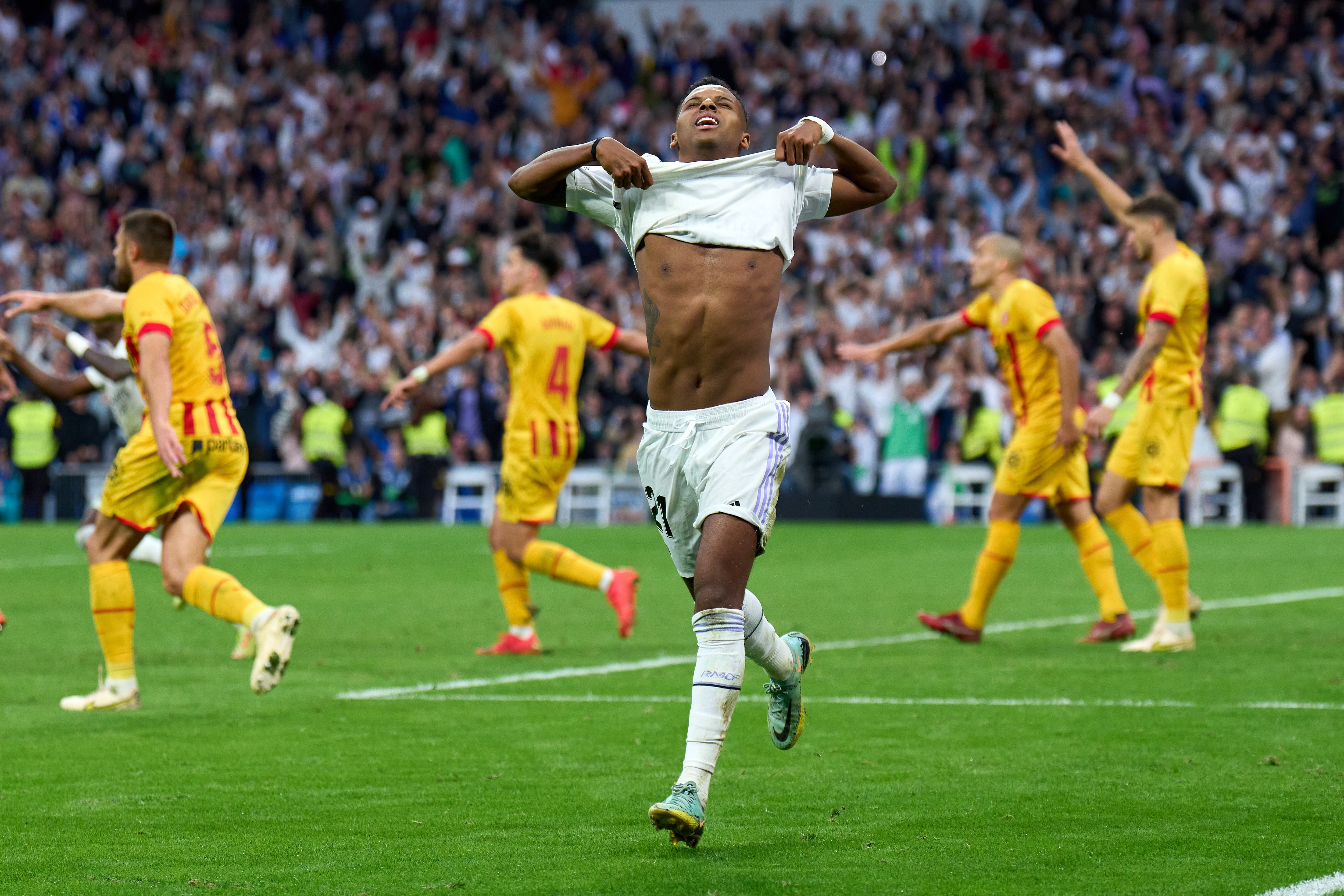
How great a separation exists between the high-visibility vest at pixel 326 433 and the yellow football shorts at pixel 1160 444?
16.7 m

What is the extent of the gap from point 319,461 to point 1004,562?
55.0 feet

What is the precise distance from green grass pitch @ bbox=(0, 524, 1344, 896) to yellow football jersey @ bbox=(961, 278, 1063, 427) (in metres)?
1.48

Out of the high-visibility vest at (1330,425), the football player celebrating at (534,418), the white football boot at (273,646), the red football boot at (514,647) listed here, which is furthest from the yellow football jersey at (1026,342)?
the high-visibility vest at (1330,425)

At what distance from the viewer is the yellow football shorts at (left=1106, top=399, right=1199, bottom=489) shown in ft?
34.2

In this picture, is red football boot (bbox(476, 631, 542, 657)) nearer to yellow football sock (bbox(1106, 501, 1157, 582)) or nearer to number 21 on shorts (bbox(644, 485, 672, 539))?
yellow football sock (bbox(1106, 501, 1157, 582))

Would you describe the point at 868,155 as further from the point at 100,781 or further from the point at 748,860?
the point at 100,781

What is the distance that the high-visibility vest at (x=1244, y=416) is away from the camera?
2306cm

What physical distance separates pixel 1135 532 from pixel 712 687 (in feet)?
21.5

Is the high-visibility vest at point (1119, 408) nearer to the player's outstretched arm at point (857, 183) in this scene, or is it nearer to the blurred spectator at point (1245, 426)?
the blurred spectator at point (1245, 426)

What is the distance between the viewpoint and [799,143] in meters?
5.48

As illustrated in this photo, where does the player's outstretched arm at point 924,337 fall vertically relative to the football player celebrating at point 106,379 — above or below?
above

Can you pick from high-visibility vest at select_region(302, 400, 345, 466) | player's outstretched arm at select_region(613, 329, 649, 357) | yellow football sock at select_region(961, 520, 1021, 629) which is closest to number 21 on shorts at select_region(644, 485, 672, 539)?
player's outstretched arm at select_region(613, 329, 649, 357)

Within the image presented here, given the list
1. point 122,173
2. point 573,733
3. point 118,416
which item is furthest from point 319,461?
point 573,733

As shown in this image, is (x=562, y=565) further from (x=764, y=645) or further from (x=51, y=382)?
(x=764, y=645)
